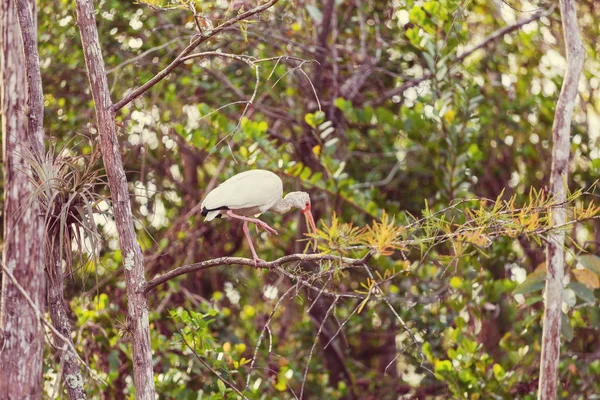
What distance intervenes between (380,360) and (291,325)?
41.4 inches

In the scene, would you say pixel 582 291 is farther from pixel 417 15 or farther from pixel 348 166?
pixel 348 166

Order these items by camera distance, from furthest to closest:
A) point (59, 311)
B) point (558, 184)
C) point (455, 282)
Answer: point (455, 282) → point (558, 184) → point (59, 311)

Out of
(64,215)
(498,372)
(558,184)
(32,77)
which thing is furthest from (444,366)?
(32,77)

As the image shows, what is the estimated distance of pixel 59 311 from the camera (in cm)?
329

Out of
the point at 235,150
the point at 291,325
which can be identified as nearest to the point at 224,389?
the point at 235,150

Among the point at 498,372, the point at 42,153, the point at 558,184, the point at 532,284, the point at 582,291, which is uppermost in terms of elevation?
the point at 42,153

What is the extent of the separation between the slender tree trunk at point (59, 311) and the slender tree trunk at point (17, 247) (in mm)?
261

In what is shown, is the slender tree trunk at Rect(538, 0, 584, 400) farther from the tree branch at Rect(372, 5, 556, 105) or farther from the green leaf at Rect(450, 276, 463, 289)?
the tree branch at Rect(372, 5, 556, 105)

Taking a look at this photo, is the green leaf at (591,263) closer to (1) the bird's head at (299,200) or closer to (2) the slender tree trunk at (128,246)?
(1) the bird's head at (299,200)

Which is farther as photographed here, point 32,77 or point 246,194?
point 246,194

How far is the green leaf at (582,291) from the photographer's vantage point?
4772 millimetres

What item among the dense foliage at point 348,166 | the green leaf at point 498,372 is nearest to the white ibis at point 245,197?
the dense foliage at point 348,166

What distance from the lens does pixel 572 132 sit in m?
6.12

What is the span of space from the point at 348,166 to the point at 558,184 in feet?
8.26
